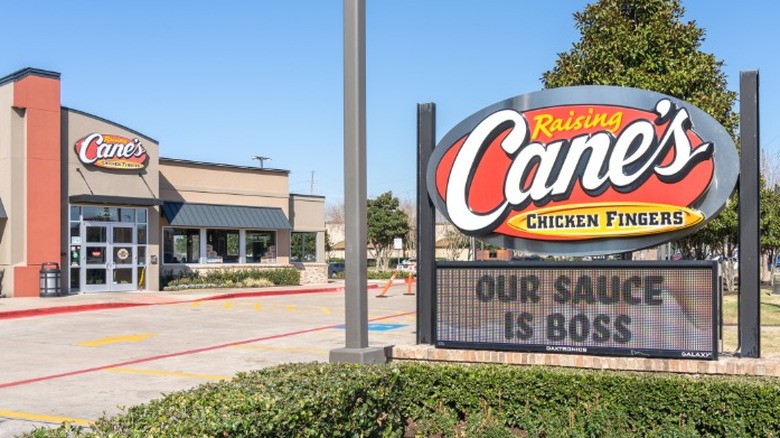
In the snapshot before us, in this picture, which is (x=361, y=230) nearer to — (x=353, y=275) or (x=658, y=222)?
(x=353, y=275)

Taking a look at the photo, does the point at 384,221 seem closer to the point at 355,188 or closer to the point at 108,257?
the point at 108,257

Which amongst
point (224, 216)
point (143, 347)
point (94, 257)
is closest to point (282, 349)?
point (143, 347)

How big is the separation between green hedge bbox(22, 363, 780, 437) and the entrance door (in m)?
21.7

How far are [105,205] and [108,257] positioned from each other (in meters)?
1.83

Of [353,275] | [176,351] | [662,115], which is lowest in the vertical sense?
[176,351]

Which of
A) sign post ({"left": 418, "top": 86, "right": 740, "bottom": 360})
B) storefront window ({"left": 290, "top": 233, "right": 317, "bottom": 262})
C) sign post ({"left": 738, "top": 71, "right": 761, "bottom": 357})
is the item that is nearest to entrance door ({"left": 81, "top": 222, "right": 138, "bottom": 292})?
storefront window ({"left": 290, "top": 233, "right": 317, "bottom": 262})

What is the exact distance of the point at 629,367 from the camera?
7340 millimetres

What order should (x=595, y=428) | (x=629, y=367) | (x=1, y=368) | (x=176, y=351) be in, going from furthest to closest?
(x=176, y=351)
(x=1, y=368)
(x=629, y=367)
(x=595, y=428)

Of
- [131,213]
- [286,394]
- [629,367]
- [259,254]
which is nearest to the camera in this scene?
[286,394]

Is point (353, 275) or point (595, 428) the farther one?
point (353, 275)

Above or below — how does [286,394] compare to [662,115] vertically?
below

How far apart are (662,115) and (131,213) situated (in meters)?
23.6

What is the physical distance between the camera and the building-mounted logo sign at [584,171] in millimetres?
7414

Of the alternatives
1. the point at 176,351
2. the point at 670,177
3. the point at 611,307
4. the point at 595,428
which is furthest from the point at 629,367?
the point at 176,351
